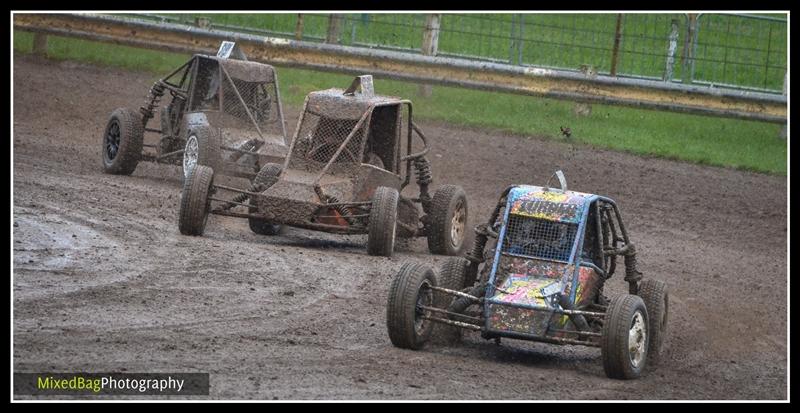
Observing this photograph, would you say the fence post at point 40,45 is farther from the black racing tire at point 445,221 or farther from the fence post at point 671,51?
the black racing tire at point 445,221

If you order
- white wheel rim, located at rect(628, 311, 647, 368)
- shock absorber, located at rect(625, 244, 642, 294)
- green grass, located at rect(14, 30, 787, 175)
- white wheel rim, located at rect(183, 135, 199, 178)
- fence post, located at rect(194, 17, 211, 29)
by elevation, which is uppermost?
fence post, located at rect(194, 17, 211, 29)

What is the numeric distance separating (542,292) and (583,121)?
970 centimetres

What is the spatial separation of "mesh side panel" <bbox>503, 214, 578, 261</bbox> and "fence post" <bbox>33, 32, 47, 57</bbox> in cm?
1256

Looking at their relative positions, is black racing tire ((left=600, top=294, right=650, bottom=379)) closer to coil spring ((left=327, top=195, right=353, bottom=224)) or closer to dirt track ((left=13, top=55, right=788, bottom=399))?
dirt track ((left=13, top=55, right=788, bottom=399))

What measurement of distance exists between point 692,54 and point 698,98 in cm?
190

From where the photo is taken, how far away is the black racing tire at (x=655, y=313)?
959 cm

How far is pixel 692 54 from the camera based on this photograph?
1928cm

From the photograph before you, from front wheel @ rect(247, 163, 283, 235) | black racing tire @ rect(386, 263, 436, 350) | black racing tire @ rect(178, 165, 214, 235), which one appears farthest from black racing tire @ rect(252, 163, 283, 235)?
black racing tire @ rect(386, 263, 436, 350)

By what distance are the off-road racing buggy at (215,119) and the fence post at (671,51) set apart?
20.1 feet

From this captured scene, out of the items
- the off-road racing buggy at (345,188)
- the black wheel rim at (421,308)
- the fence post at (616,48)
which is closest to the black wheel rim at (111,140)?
the off-road racing buggy at (345,188)

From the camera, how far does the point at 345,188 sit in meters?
12.5

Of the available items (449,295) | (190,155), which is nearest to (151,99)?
(190,155)

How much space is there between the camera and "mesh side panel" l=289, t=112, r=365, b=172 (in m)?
12.9
